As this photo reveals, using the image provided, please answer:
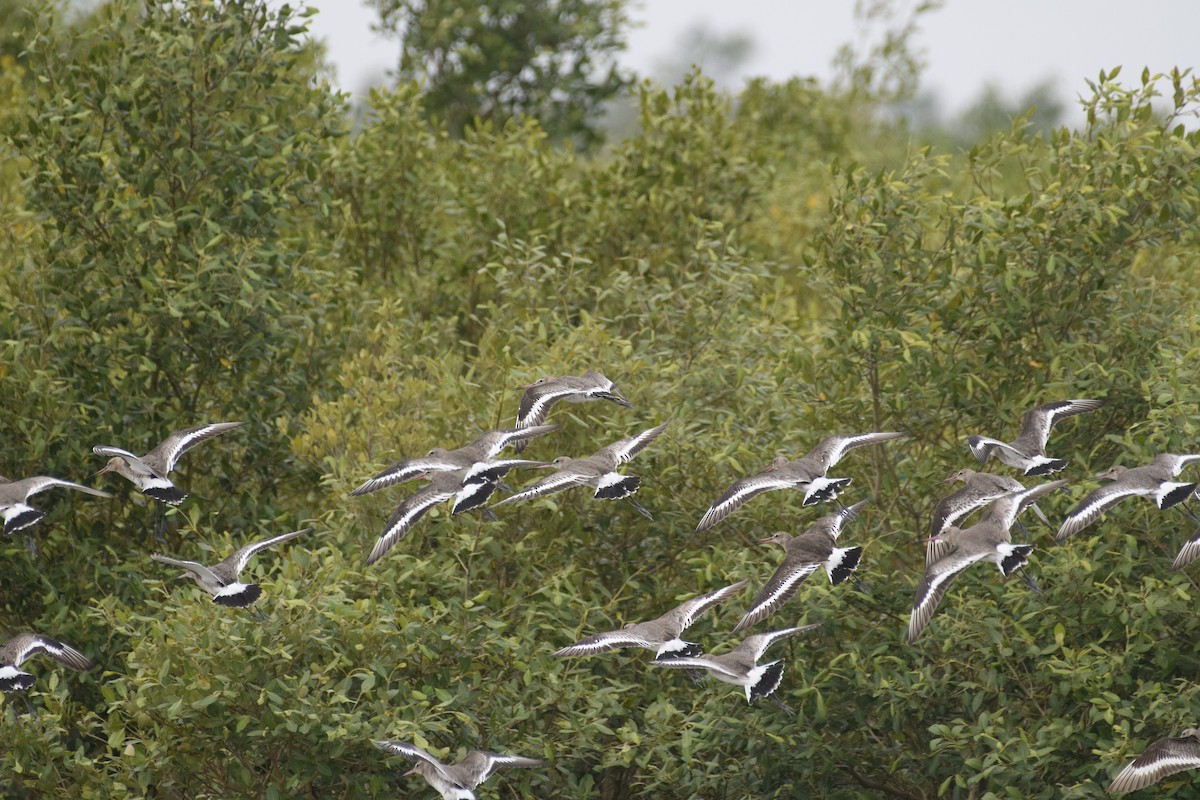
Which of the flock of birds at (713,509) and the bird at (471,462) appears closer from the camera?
the flock of birds at (713,509)

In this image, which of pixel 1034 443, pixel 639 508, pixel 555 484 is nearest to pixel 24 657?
pixel 555 484

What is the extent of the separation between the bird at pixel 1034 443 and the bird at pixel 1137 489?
0.51 meters

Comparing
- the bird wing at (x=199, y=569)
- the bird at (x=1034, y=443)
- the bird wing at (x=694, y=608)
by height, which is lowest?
the bird wing at (x=694, y=608)

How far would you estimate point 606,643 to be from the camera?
9242 mm

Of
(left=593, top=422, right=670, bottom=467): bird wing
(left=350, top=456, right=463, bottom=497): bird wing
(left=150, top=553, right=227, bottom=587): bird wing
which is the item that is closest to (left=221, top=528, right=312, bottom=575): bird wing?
(left=150, top=553, right=227, bottom=587): bird wing

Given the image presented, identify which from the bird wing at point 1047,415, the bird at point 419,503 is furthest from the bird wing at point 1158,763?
the bird at point 419,503

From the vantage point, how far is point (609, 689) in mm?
9469

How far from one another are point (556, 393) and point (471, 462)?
2.50 feet

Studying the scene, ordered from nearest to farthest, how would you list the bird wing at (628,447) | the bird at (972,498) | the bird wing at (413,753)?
the bird wing at (413,753), the bird at (972,498), the bird wing at (628,447)

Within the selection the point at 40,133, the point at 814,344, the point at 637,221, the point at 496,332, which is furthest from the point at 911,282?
the point at 40,133

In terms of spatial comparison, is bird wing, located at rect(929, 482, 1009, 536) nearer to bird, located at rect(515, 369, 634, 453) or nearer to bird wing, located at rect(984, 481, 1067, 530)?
bird wing, located at rect(984, 481, 1067, 530)

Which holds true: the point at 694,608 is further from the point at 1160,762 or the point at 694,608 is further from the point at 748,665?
the point at 1160,762

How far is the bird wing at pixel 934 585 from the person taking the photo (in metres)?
8.49

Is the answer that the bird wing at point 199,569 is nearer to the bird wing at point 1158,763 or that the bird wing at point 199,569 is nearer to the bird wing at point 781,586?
the bird wing at point 781,586
